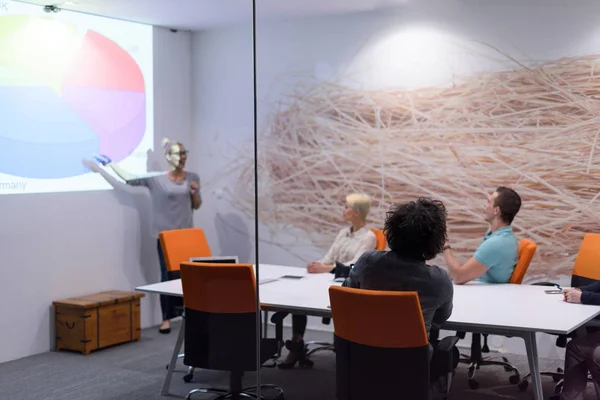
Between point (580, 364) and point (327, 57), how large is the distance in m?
2.36

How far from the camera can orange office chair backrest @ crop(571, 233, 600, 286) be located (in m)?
4.56

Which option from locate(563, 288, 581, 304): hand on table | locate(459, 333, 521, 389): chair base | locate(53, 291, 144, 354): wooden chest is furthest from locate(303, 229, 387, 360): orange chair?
locate(53, 291, 144, 354): wooden chest

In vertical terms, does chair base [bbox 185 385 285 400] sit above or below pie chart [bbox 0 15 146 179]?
below

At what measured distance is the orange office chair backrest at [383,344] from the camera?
2.93 metres

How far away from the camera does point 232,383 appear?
162 inches

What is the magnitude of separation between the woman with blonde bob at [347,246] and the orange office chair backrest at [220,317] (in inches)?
41.4

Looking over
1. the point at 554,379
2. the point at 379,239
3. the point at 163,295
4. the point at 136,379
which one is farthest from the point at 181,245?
the point at 554,379

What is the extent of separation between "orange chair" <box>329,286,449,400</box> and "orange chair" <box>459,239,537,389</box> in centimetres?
133

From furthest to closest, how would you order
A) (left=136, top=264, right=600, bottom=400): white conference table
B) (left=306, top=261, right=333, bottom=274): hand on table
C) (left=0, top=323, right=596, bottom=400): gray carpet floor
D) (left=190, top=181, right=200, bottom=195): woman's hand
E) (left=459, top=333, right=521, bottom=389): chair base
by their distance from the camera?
(left=190, top=181, right=200, bottom=195): woman's hand → (left=306, top=261, right=333, bottom=274): hand on table → (left=459, top=333, right=521, bottom=389): chair base → (left=0, top=323, right=596, bottom=400): gray carpet floor → (left=136, top=264, right=600, bottom=400): white conference table

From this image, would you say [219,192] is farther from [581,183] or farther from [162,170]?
[581,183]

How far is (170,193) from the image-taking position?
6156 mm

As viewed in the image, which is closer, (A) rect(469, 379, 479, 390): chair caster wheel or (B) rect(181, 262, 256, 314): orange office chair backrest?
(B) rect(181, 262, 256, 314): orange office chair backrest

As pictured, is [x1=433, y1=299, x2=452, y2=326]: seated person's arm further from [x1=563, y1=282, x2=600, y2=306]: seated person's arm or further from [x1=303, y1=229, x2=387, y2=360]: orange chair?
[x1=303, y1=229, x2=387, y2=360]: orange chair

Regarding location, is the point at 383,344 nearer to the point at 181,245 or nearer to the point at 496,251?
the point at 496,251
